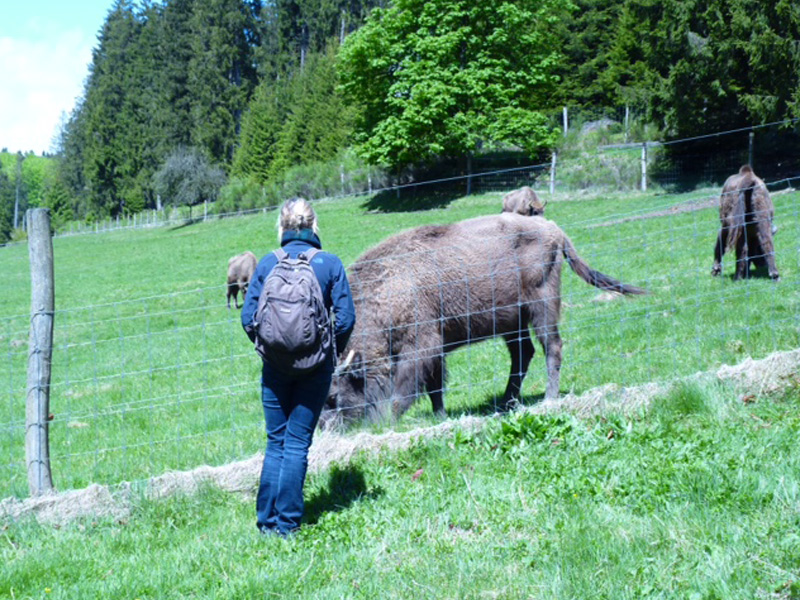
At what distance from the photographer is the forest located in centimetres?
2667

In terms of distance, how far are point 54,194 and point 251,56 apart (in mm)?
24109

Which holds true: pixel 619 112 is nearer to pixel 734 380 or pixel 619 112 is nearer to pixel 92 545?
pixel 734 380

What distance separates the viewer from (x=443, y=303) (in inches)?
301

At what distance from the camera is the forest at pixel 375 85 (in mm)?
26672

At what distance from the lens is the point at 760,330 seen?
811cm

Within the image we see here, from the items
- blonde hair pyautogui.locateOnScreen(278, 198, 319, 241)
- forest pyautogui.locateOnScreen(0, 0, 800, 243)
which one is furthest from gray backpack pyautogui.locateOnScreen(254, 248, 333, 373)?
forest pyautogui.locateOnScreen(0, 0, 800, 243)

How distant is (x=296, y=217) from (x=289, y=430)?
1.21 meters

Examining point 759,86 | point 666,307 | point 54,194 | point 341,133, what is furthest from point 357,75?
point 54,194

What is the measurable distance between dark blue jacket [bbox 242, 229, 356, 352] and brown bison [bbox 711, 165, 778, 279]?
8.51 meters

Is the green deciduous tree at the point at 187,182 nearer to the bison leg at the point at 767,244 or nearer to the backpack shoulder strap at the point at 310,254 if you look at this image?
the bison leg at the point at 767,244

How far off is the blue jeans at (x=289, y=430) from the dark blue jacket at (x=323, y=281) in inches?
10.5

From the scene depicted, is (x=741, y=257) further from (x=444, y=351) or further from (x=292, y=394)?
(x=292, y=394)

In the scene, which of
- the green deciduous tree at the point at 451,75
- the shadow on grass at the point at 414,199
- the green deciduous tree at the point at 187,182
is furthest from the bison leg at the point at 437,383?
the green deciduous tree at the point at 187,182

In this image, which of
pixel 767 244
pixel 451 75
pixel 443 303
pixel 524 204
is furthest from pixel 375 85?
pixel 443 303
